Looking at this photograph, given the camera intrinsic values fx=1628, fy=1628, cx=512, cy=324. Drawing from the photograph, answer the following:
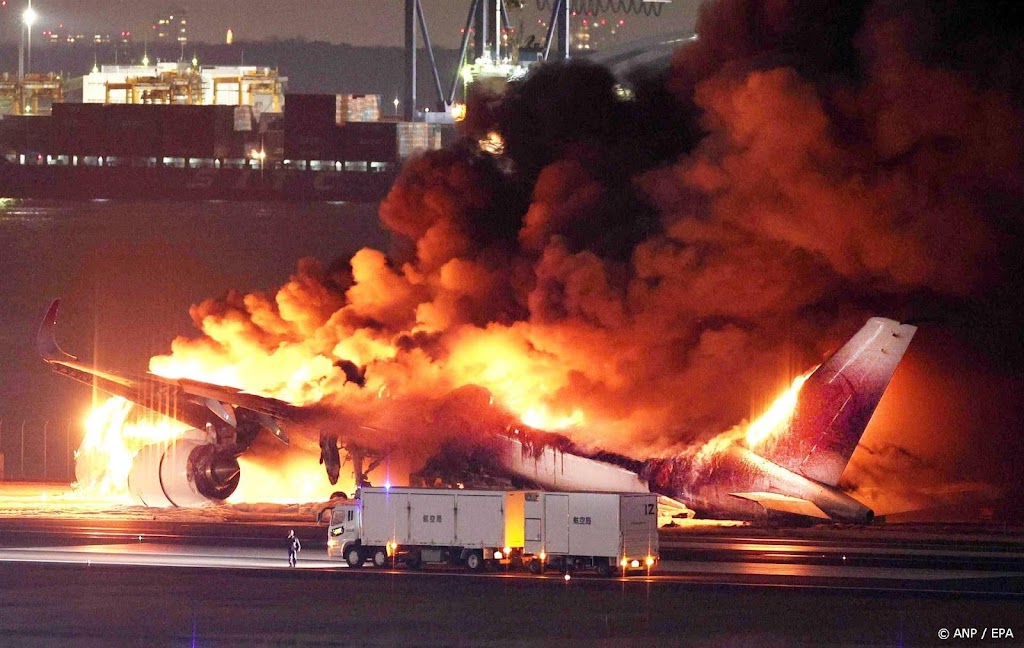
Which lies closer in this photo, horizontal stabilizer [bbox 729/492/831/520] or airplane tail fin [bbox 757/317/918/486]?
horizontal stabilizer [bbox 729/492/831/520]

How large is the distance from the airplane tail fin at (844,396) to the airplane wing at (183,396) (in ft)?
63.5

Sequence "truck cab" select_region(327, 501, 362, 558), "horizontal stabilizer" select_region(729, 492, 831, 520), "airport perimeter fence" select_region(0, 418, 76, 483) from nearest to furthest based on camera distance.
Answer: "truck cab" select_region(327, 501, 362, 558) → "horizontal stabilizer" select_region(729, 492, 831, 520) → "airport perimeter fence" select_region(0, 418, 76, 483)

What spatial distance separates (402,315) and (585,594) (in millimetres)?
30466

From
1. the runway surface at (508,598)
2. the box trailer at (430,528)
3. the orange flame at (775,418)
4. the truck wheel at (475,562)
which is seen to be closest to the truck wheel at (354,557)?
the box trailer at (430,528)

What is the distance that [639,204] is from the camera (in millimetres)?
63219

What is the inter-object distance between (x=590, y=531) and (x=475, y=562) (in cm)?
335

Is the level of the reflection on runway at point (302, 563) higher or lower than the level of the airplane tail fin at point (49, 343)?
lower

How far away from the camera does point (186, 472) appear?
2549 inches

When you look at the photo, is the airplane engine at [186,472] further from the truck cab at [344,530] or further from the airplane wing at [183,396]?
the truck cab at [344,530]

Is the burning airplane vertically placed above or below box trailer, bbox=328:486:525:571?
above

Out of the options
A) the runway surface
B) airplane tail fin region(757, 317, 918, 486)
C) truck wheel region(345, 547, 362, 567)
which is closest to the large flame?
Answer: the runway surface

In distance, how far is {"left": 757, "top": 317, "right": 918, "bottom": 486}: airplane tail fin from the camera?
177ft

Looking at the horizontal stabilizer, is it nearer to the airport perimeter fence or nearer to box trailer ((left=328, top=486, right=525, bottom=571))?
box trailer ((left=328, top=486, right=525, bottom=571))

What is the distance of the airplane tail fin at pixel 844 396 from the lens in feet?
177
